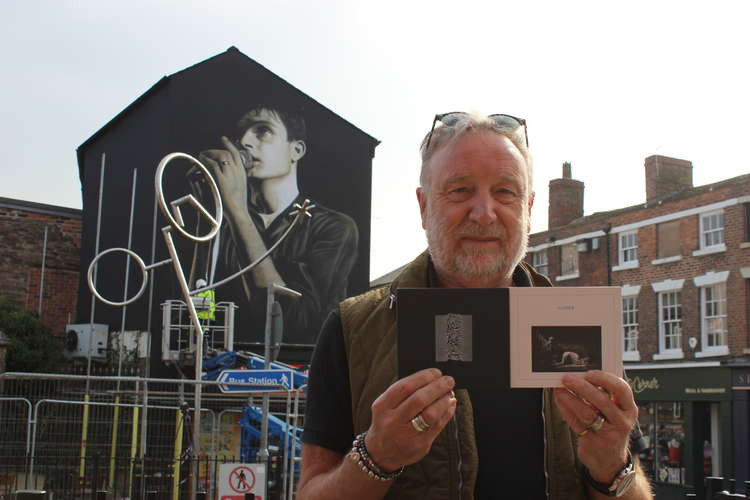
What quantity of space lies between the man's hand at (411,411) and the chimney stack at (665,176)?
29.8 meters

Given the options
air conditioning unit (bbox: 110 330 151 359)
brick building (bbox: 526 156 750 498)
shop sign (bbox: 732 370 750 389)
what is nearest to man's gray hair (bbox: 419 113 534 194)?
air conditioning unit (bbox: 110 330 151 359)

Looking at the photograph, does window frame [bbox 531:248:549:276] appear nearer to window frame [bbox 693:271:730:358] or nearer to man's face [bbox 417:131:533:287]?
window frame [bbox 693:271:730:358]

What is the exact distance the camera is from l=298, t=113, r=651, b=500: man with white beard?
1.94 m

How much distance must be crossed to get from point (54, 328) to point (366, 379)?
28035 mm

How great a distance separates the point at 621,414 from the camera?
6.06ft

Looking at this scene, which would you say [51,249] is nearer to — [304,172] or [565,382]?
[304,172]

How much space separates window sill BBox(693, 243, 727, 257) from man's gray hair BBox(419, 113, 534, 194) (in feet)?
84.2

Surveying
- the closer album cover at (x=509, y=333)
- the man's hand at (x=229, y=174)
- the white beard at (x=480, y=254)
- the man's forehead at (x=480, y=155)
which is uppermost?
the man's hand at (x=229, y=174)

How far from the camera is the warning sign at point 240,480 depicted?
766 cm

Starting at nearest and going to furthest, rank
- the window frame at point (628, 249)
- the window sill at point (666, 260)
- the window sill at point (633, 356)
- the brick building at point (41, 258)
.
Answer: the brick building at point (41, 258) < the window sill at point (666, 260) < the window sill at point (633, 356) < the window frame at point (628, 249)

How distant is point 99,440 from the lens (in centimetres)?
1031

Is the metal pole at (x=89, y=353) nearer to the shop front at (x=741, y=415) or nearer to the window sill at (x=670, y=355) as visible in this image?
the window sill at (x=670, y=355)

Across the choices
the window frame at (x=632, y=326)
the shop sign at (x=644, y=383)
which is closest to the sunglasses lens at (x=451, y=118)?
the shop sign at (x=644, y=383)

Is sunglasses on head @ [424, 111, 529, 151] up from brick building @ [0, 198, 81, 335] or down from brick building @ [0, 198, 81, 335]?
down
